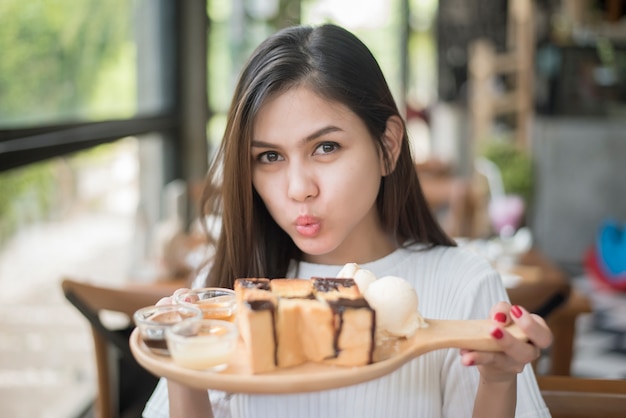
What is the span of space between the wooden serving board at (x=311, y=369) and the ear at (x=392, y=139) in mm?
437

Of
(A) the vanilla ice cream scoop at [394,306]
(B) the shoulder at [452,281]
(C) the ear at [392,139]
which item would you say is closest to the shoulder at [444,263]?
(B) the shoulder at [452,281]

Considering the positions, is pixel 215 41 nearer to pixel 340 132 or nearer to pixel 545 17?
pixel 545 17

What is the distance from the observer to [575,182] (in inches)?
259

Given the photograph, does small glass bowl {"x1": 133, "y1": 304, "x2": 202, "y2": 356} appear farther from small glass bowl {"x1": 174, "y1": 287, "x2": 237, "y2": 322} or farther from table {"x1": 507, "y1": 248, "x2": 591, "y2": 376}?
table {"x1": 507, "y1": 248, "x2": 591, "y2": 376}

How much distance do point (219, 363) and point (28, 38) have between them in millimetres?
2262

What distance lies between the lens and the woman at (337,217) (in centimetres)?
121

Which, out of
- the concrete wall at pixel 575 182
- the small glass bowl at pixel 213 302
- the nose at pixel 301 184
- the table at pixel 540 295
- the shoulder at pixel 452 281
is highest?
the nose at pixel 301 184

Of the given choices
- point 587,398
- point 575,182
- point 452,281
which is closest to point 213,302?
point 452,281

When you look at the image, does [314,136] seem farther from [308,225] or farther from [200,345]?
[200,345]

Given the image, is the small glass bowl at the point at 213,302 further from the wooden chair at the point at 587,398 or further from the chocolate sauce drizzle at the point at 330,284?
the wooden chair at the point at 587,398

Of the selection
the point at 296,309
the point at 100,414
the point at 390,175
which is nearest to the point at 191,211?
the point at 100,414

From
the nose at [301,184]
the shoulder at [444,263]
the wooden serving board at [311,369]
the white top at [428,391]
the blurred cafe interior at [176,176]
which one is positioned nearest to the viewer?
the wooden serving board at [311,369]

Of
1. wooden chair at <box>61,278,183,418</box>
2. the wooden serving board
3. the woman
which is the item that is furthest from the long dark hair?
wooden chair at <box>61,278,183,418</box>

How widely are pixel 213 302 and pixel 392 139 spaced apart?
522 millimetres
